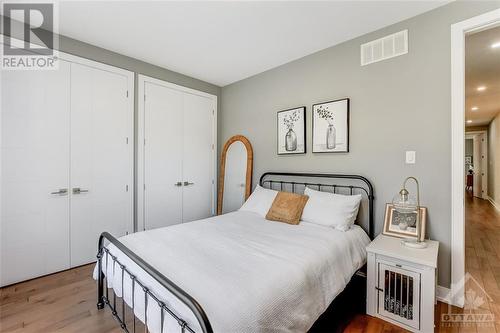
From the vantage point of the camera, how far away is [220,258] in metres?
1.56

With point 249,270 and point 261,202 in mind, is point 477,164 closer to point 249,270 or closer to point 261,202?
point 261,202

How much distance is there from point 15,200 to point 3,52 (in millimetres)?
1450

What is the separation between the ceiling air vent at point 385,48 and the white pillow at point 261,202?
5.98 feet

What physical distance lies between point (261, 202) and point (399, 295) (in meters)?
1.61

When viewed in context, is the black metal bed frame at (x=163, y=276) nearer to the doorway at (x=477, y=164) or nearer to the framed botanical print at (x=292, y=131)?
the framed botanical print at (x=292, y=131)

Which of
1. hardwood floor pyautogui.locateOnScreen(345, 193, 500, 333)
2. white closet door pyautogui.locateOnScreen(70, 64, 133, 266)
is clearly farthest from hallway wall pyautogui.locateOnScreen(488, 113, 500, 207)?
white closet door pyautogui.locateOnScreen(70, 64, 133, 266)

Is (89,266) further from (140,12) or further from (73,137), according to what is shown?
(140,12)

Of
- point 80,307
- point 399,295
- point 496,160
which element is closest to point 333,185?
point 399,295

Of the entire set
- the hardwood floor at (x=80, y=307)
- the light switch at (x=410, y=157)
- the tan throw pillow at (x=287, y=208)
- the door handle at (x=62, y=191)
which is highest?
the light switch at (x=410, y=157)

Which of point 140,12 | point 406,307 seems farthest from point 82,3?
point 406,307

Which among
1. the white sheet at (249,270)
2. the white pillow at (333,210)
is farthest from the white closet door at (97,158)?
the white pillow at (333,210)

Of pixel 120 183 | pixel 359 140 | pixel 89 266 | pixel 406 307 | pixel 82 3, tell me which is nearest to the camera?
pixel 406 307

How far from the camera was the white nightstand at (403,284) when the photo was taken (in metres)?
1.66

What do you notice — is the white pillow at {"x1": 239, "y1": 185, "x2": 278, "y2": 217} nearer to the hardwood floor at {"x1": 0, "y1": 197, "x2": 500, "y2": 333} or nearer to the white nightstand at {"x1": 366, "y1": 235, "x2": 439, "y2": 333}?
the white nightstand at {"x1": 366, "y1": 235, "x2": 439, "y2": 333}
